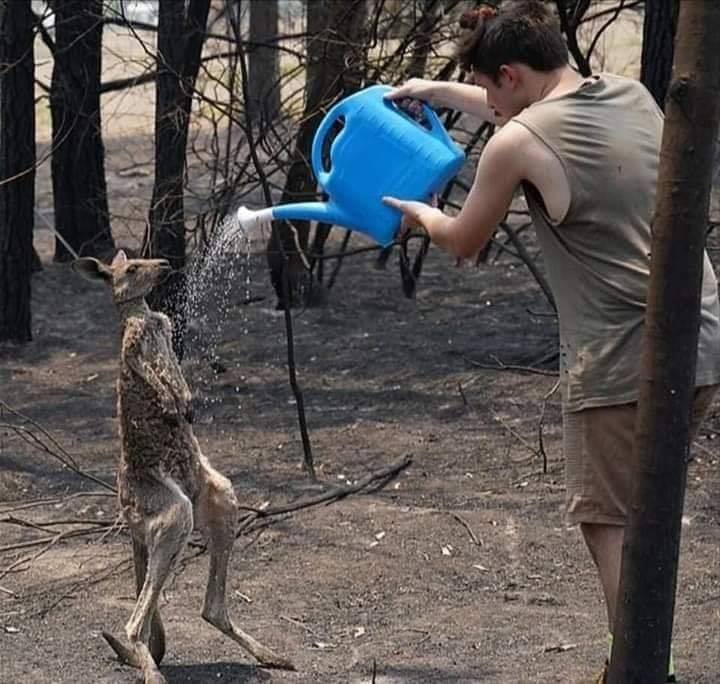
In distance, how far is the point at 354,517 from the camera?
676 cm

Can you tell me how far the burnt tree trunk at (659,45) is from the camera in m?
7.90

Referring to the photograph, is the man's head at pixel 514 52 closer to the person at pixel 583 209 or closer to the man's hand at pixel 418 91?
the person at pixel 583 209

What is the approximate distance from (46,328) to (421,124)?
776cm

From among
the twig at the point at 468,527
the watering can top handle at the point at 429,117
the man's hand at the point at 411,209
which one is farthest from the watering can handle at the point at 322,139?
→ the twig at the point at 468,527

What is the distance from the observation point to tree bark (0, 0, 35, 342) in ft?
36.2

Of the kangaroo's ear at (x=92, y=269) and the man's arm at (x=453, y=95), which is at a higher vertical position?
the man's arm at (x=453, y=95)

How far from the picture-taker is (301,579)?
5938mm

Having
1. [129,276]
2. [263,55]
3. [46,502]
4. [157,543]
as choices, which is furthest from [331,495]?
[263,55]

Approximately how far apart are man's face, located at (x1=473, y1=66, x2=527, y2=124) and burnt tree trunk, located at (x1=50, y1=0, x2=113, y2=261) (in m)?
8.67

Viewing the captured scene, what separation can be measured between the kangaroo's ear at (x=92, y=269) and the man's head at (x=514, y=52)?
54.1 inches

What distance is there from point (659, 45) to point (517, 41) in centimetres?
445

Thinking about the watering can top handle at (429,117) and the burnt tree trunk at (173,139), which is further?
the burnt tree trunk at (173,139)

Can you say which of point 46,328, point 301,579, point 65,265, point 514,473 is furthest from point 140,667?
point 65,265

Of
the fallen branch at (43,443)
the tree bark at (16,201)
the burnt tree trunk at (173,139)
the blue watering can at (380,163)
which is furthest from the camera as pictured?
the tree bark at (16,201)
